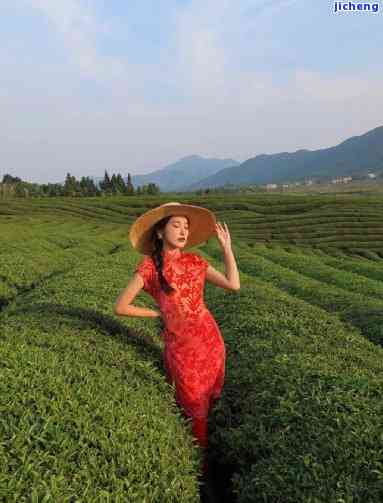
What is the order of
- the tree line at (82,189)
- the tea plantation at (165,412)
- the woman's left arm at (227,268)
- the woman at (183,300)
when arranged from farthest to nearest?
the tree line at (82,189) < the woman's left arm at (227,268) < the woman at (183,300) < the tea plantation at (165,412)

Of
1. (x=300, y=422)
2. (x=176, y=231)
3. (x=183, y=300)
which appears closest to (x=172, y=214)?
(x=176, y=231)

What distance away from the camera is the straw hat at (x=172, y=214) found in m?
5.60

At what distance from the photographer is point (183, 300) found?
19.0 ft

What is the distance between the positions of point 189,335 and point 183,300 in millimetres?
480

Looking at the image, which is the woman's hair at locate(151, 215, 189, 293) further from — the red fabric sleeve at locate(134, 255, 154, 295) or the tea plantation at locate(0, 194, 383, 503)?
the tea plantation at locate(0, 194, 383, 503)

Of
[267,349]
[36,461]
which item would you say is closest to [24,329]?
[36,461]

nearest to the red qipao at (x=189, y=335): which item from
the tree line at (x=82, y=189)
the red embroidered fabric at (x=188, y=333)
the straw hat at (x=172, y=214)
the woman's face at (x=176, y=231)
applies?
the red embroidered fabric at (x=188, y=333)

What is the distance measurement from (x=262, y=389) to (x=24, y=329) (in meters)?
3.65

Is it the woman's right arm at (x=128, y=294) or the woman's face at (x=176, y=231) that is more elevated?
the woman's face at (x=176, y=231)

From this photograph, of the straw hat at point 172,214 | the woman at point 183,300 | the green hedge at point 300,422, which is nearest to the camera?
the green hedge at point 300,422

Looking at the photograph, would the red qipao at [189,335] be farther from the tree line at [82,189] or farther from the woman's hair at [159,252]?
the tree line at [82,189]

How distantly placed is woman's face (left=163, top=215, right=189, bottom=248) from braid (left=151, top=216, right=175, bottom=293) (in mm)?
117

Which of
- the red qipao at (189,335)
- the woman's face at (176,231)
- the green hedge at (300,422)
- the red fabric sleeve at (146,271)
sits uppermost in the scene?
the woman's face at (176,231)

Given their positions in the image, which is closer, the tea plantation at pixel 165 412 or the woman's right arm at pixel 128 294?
the tea plantation at pixel 165 412
